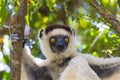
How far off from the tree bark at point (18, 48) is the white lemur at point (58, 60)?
666 millimetres

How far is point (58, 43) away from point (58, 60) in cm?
26

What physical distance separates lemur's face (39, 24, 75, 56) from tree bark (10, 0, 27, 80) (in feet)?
2.94

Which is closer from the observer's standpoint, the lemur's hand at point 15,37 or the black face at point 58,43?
the lemur's hand at point 15,37

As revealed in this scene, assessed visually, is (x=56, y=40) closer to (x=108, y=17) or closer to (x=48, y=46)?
(x=48, y=46)

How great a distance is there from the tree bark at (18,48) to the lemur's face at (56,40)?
896 mm

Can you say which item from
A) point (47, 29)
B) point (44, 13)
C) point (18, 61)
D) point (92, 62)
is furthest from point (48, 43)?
point (44, 13)

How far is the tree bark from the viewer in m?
5.16

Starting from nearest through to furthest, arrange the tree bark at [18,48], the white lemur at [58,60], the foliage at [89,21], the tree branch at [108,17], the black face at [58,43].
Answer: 1. the tree branch at [108,17]
2. the tree bark at [18,48]
3. the foliage at [89,21]
4. the white lemur at [58,60]
5. the black face at [58,43]

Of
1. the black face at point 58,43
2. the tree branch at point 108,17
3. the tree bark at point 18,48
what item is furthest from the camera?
the black face at point 58,43

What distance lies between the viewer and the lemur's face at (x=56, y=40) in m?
6.08

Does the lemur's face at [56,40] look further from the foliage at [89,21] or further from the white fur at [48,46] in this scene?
the foliage at [89,21]

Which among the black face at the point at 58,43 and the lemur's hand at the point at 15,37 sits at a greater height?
the lemur's hand at the point at 15,37

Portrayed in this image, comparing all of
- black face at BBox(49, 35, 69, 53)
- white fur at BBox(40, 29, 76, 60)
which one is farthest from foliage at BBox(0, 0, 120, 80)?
black face at BBox(49, 35, 69, 53)

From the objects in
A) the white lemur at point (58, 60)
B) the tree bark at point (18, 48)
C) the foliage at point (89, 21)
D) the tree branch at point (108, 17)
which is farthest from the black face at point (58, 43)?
the tree branch at point (108, 17)
